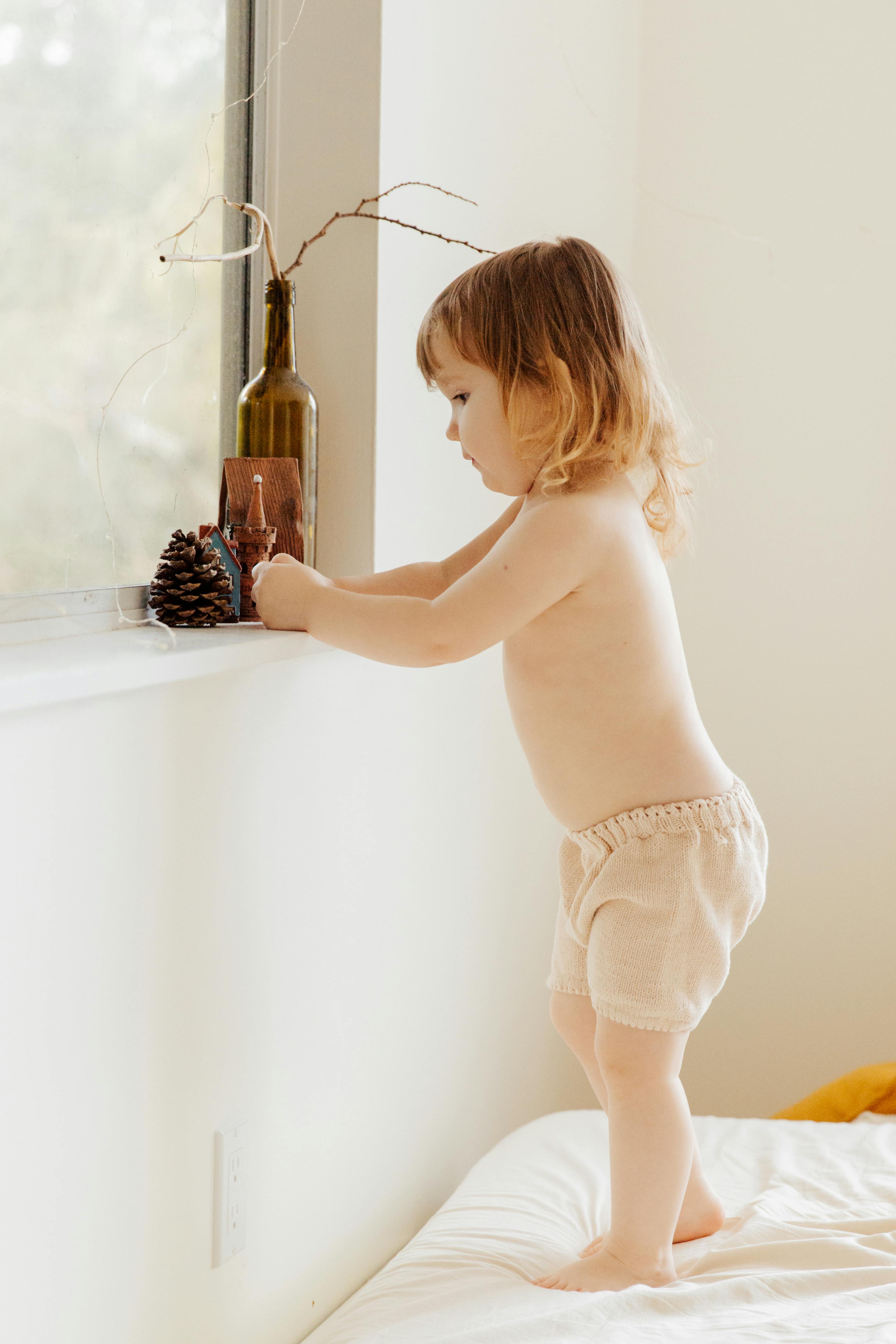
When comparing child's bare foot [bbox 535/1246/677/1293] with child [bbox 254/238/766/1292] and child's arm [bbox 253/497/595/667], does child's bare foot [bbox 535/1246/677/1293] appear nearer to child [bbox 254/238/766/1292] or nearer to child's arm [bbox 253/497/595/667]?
child [bbox 254/238/766/1292]

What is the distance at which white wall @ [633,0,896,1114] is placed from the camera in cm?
176

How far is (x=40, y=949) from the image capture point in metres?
0.75

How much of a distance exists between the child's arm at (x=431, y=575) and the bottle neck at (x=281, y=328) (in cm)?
20

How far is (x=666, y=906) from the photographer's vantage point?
106cm

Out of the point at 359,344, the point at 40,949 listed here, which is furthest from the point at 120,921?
the point at 359,344

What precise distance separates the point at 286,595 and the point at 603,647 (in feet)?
0.91

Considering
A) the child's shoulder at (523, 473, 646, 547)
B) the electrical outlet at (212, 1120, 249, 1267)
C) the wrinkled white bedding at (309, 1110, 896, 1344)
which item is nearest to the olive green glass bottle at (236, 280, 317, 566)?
the child's shoulder at (523, 473, 646, 547)

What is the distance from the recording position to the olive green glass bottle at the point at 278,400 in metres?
1.09

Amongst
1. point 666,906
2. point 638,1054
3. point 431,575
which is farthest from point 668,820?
point 431,575

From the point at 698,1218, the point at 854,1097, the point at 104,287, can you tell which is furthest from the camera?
the point at 854,1097

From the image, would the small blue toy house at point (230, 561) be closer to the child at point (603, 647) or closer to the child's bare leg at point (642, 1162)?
the child at point (603, 647)

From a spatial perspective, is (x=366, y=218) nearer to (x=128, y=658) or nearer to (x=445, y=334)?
(x=445, y=334)

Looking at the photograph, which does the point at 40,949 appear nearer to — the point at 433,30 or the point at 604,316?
the point at 604,316

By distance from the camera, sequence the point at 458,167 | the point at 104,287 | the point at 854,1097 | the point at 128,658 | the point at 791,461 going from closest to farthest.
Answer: the point at 128,658, the point at 104,287, the point at 458,167, the point at 854,1097, the point at 791,461
